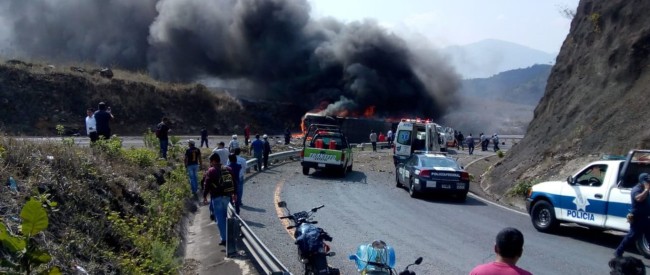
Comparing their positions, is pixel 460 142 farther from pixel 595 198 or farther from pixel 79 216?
pixel 79 216

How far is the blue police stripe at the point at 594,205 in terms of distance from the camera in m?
10.2

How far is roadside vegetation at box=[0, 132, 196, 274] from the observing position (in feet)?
16.9

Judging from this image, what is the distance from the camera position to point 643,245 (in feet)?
31.6

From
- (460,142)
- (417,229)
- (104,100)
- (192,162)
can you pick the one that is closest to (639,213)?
(417,229)

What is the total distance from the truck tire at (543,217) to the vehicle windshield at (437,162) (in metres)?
5.07

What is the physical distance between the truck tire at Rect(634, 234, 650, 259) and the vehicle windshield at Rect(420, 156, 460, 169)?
25.1ft

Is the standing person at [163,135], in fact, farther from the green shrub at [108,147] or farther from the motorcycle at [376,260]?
the motorcycle at [376,260]

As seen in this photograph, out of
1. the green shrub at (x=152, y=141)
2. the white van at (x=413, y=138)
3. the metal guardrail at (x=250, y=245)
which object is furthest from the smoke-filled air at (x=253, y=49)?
the metal guardrail at (x=250, y=245)

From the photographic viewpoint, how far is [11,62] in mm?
38844

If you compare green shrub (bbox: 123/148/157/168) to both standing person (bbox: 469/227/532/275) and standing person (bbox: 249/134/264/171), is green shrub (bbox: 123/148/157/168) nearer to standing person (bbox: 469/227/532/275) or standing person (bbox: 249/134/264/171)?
standing person (bbox: 249/134/264/171)

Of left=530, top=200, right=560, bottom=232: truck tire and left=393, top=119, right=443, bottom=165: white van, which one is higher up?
left=393, top=119, right=443, bottom=165: white van

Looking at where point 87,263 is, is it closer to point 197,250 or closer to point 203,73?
point 197,250

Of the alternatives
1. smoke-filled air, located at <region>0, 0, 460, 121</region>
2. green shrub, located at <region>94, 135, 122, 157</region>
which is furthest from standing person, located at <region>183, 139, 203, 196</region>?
smoke-filled air, located at <region>0, 0, 460, 121</region>

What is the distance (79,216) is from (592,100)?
56.3ft
